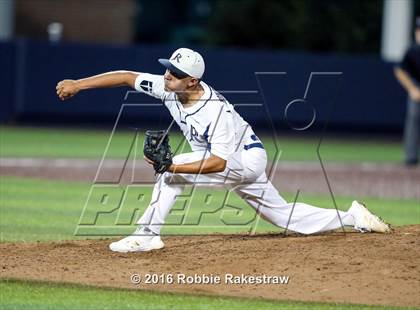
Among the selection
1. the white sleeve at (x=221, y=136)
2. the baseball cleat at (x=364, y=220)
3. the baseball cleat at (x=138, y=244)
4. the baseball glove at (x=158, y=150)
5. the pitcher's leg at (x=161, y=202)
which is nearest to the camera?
the baseball glove at (x=158, y=150)

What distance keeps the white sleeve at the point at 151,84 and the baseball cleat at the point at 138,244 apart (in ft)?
4.13

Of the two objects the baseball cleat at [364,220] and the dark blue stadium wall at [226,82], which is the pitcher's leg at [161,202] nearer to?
the baseball cleat at [364,220]

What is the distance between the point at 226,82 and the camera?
84.3ft

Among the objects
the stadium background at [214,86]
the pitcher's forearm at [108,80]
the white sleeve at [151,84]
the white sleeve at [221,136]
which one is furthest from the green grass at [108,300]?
the white sleeve at [151,84]

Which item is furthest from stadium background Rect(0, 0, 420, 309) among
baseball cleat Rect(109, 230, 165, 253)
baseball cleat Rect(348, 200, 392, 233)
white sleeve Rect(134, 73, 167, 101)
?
white sleeve Rect(134, 73, 167, 101)

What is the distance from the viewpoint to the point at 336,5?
3322 centimetres

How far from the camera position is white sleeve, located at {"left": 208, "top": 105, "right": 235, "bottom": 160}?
8.95m

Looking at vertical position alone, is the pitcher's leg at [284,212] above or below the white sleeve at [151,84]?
below

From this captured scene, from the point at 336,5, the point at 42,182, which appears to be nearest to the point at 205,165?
the point at 42,182

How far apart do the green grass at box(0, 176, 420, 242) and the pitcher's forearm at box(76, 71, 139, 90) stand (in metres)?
2.08

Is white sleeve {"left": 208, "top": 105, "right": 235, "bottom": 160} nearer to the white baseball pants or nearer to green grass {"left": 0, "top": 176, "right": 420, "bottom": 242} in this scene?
the white baseball pants

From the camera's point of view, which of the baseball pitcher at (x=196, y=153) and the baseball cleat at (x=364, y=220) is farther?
the baseball cleat at (x=364, y=220)

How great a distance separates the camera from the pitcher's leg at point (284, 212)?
9586 mm

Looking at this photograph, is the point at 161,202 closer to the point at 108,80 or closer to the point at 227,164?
the point at 227,164
